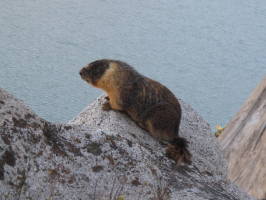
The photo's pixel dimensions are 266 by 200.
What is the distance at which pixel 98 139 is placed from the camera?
1521mm

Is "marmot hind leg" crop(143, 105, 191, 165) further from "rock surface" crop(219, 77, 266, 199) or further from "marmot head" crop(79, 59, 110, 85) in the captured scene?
"rock surface" crop(219, 77, 266, 199)

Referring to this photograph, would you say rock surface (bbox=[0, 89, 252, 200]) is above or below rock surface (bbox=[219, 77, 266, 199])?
above

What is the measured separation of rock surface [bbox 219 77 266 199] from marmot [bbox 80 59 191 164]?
3.11 feet

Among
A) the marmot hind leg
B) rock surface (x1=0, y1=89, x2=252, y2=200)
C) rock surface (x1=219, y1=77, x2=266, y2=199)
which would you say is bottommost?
rock surface (x1=219, y1=77, x2=266, y2=199)

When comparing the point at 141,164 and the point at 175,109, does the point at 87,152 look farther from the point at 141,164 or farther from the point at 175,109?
the point at 175,109

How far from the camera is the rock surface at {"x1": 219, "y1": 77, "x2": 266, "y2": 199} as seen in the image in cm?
313

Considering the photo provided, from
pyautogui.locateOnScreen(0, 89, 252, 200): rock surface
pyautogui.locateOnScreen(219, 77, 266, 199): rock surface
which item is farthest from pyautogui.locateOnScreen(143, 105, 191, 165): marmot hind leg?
pyautogui.locateOnScreen(219, 77, 266, 199): rock surface

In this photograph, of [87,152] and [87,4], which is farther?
[87,4]

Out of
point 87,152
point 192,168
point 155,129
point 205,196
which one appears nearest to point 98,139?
point 87,152

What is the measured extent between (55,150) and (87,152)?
0.10 metres

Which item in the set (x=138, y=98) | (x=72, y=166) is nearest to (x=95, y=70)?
(x=138, y=98)

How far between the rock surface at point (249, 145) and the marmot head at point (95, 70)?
1176 mm

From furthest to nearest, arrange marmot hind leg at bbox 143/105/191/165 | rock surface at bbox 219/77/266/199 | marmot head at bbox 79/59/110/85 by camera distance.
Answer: rock surface at bbox 219/77/266/199, marmot head at bbox 79/59/110/85, marmot hind leg at bbox 143/105/191/165

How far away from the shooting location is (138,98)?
2475mm
